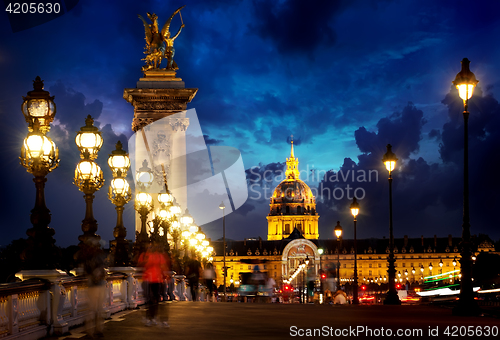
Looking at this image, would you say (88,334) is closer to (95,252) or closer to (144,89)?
(95,252)

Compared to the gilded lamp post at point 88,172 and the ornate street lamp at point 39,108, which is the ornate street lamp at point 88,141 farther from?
the ornate street lamp at point 39,108

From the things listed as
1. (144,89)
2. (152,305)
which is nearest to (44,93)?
(152,305)

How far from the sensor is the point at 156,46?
63.4 m

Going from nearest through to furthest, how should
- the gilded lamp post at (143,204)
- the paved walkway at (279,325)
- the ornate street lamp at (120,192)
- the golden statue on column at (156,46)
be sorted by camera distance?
the paved walkway at (279,325), the ornate street lamp at (120,192), the gilded lamp post at (143,204), the golden statue on column at (156,46)

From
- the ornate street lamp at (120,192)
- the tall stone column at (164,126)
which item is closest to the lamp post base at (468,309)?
the ornate street lamp at (120,192)

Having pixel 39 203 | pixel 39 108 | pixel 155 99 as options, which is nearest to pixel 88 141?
pixel 39 108

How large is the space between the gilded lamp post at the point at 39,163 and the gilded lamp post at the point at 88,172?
299 cm

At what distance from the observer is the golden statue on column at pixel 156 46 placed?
63.4 metres

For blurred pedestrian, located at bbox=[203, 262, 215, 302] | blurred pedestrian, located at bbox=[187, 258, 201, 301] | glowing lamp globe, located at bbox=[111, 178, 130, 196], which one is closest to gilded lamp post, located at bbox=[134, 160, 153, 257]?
glowing lamp globe, located at bbox=[111, 178, 130, 196]

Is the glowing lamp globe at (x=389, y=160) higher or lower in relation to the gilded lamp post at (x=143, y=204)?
higher

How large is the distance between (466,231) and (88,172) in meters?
11.2

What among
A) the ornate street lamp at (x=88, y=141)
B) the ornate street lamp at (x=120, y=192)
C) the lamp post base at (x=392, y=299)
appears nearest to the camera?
the ornate street lamp at (x=88, y=141)

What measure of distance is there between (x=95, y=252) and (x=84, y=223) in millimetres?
4309

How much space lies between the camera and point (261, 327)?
58.1 ft
